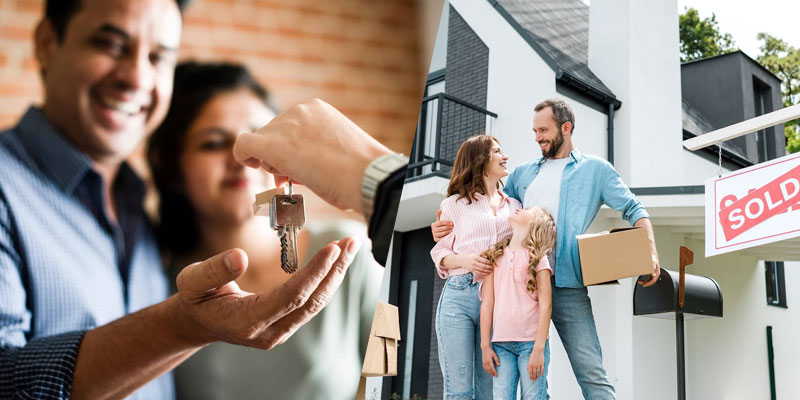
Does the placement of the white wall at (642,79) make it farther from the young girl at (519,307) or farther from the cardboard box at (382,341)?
the young girl at (519,307)

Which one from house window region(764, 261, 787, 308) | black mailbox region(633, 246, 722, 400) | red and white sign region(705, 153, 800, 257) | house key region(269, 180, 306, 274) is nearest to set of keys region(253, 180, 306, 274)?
house key region(269, 180, 306, 274)

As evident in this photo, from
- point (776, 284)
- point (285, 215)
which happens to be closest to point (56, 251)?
point (285, 215)

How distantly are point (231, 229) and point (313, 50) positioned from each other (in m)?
0.12

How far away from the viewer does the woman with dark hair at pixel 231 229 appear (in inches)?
13.1

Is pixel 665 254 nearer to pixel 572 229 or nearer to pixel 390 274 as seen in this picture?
pixel 390 274

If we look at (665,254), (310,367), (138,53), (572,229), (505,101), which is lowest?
(310,367)

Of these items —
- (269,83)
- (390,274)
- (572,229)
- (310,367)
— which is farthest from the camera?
(390,274)

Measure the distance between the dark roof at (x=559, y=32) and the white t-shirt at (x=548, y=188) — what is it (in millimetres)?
2254

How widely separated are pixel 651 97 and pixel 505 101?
92cm

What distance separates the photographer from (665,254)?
410 centimetres

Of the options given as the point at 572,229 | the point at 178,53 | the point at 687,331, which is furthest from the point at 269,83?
the point at 687,331

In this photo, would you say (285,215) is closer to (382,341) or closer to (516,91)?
(382,341)

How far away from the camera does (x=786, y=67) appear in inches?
392

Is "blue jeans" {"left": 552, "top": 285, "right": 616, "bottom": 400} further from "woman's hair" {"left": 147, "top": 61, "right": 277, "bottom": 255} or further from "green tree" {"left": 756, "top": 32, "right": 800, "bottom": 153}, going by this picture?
"green tree" {"left": 756, "top": 32, "right": 800, "bottom": 153}
